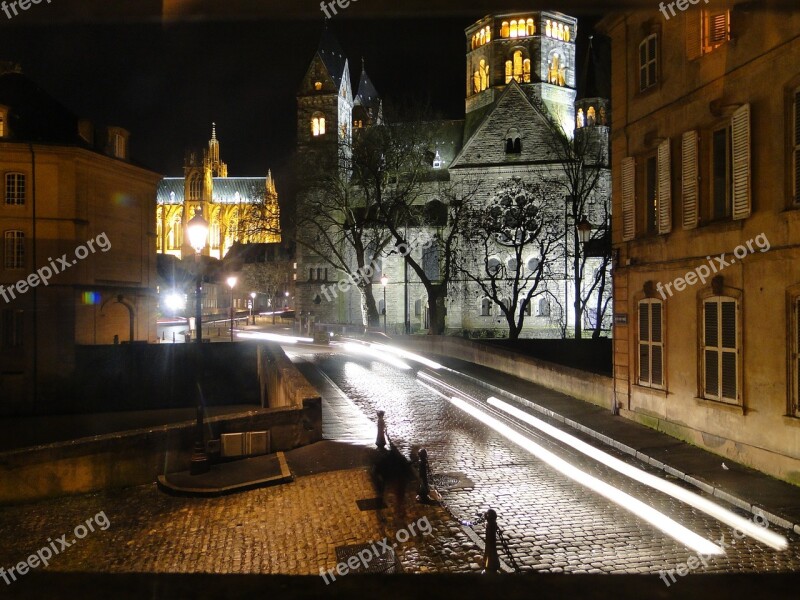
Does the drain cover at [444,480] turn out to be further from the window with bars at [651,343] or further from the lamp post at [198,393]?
the window with bars at [651,343]

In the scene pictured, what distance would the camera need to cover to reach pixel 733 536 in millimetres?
8820

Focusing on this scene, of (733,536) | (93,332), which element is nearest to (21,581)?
(733,536)

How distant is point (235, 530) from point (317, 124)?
5468 cm

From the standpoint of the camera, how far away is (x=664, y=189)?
14.8 metres

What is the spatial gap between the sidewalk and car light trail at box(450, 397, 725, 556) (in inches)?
52.7

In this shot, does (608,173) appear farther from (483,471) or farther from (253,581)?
(253,581)

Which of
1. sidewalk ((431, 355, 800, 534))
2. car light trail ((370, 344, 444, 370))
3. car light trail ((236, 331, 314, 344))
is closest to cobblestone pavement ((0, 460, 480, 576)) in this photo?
sidewalk ((431, 355, 800, 534))

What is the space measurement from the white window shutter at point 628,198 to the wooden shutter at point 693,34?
300 cm

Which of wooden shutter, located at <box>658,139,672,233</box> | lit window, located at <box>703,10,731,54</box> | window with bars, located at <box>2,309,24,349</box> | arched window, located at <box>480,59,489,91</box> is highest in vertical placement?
arched window, located at <box>480,59,489,91</box>

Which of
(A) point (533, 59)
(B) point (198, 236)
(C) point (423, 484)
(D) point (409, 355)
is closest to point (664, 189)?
(C) point (423, 484)

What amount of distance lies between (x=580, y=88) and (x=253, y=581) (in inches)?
2249

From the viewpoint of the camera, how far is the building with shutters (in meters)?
11.2

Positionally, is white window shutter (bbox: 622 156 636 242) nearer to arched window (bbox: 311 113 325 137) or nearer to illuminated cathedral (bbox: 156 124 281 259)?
arched window (bbox: 311 113 325 137)

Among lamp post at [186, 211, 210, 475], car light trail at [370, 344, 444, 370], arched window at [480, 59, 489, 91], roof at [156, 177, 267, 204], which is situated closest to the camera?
lamp post at [186, 211, 210, 475]
